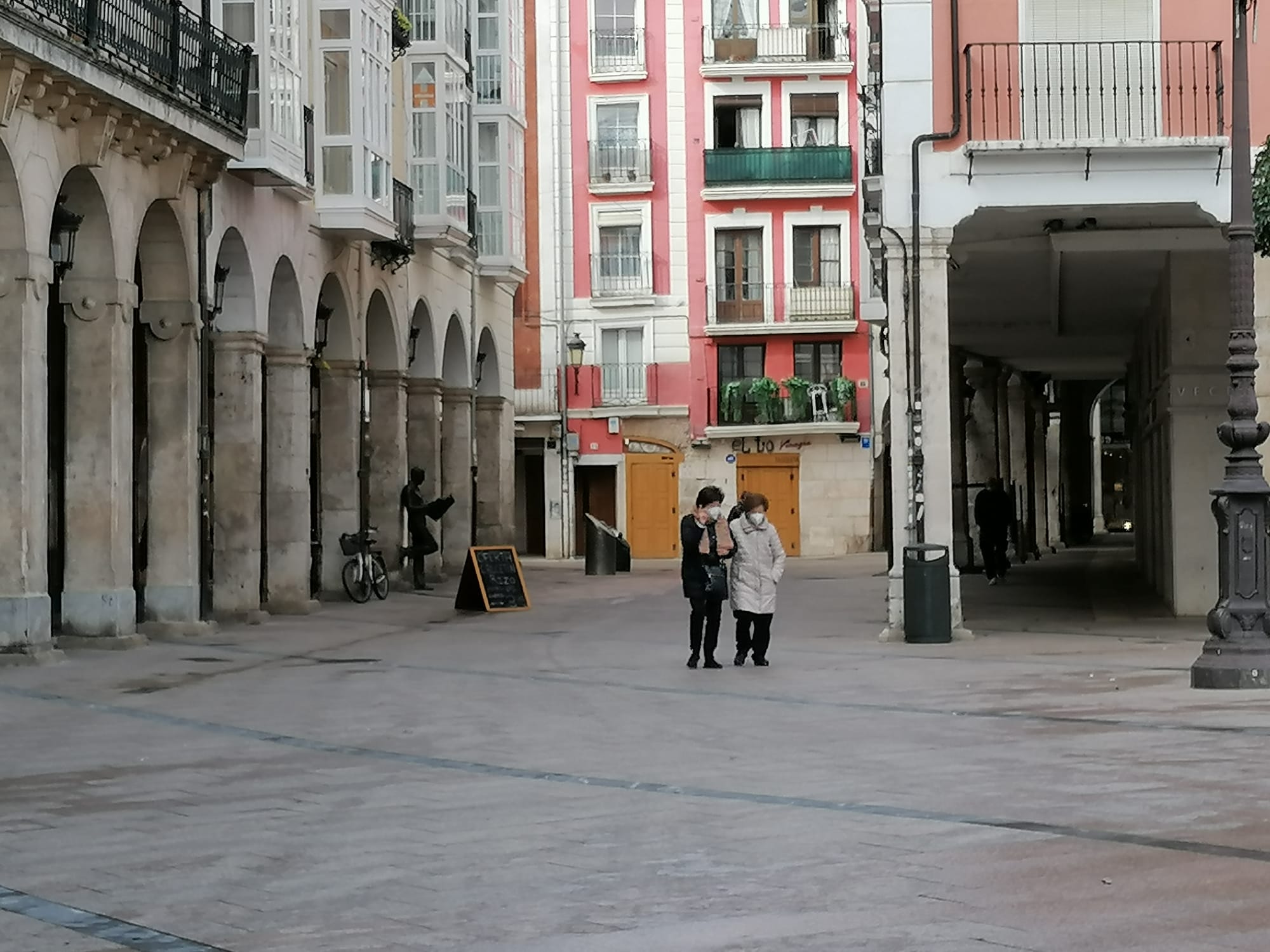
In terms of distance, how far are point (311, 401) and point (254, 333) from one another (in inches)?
244

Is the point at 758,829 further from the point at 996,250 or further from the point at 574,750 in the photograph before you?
the point at 996,250

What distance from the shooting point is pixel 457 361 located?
4175 centimetres

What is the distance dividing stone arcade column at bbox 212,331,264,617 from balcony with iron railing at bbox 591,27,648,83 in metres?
32.5

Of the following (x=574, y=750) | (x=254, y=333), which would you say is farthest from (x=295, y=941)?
(x=254, y=333)

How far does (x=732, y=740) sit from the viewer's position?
13.7m

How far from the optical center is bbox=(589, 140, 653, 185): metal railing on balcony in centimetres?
5841

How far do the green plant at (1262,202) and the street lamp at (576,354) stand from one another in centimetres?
3754

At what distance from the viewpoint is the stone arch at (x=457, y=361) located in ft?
136

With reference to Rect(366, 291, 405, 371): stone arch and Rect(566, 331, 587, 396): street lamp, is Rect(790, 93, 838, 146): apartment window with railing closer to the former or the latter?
Rect(566, 331, 587, 396): street lamp

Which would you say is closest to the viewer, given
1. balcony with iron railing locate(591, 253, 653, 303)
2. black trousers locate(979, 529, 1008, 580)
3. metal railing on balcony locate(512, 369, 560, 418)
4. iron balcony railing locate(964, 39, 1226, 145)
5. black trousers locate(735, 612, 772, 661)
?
black trousers locate(735, 612, 772, 661)

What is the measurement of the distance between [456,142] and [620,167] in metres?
21.0

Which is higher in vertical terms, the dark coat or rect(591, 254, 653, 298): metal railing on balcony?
rect(591, 254, 653, 298): metal railing on balcony

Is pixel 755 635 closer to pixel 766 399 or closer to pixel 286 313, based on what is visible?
pixel 286 313

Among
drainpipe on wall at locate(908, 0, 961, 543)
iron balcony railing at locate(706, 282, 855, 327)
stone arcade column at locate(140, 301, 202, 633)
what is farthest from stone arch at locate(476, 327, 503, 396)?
drainpipe on wall at locate(908, 0, 961, 543)
